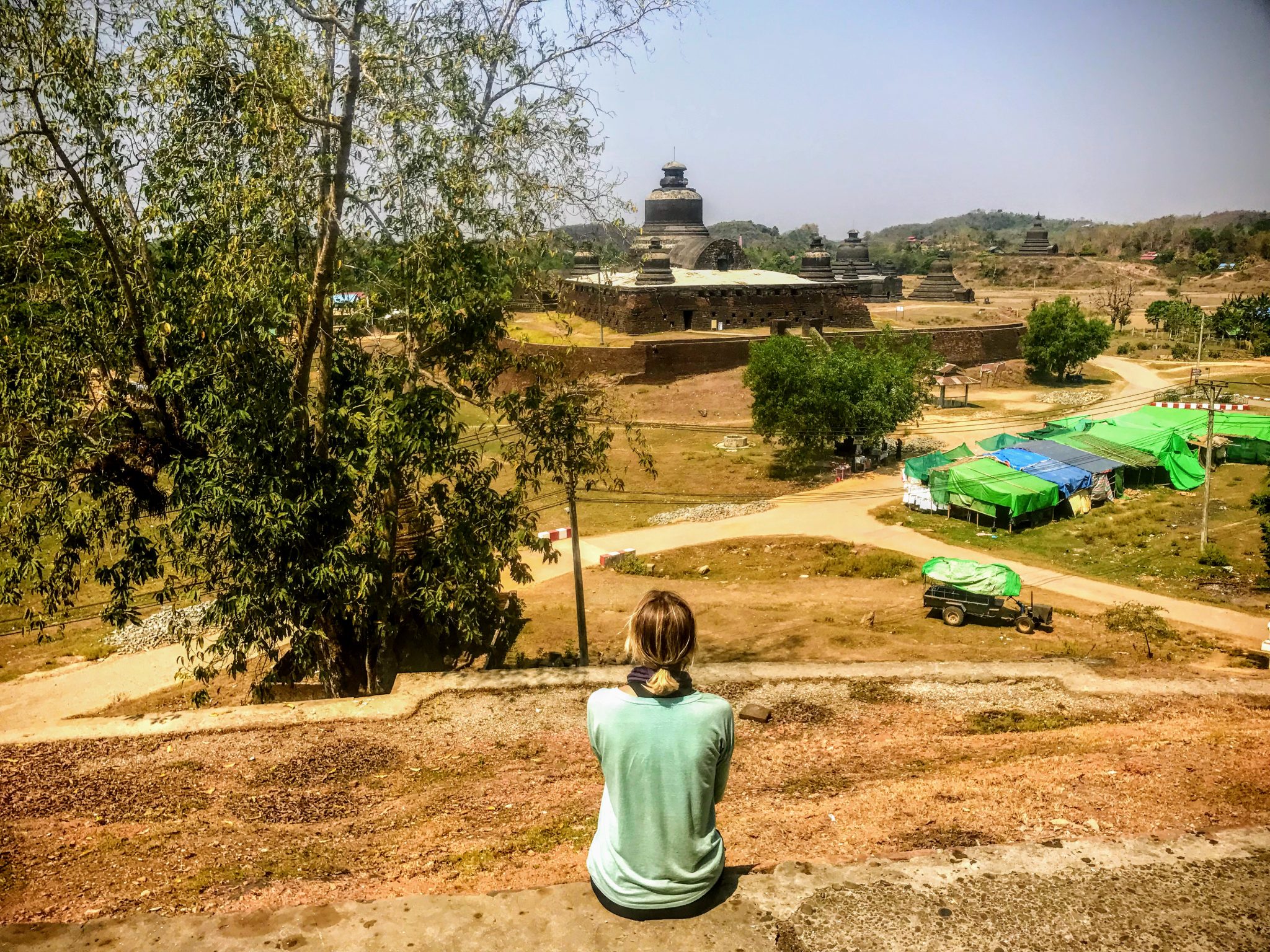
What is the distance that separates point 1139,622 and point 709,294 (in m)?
26.6

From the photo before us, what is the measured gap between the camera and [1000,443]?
24328 mm

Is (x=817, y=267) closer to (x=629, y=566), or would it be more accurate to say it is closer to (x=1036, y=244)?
(x=629, y=566)

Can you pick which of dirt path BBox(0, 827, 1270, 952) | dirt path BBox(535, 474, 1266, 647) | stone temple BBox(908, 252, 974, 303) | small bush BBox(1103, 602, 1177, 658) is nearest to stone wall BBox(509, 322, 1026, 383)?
dirt path BBox(535, 474, 1266, 647)

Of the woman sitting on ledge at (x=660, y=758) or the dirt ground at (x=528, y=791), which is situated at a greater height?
the woman sitting on ledge at (x=660, y=758)

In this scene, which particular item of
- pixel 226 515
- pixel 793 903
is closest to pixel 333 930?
pixel 793 903

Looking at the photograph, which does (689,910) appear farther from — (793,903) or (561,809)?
(561,809)

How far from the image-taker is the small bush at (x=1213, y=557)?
17266 mm

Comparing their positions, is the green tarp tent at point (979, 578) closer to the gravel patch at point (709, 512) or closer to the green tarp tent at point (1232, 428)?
the gravel patch at point (709, 512)

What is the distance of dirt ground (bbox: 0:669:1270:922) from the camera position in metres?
3.98

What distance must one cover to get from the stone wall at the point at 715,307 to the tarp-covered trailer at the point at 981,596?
2360 centimetres

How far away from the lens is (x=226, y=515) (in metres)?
7.39

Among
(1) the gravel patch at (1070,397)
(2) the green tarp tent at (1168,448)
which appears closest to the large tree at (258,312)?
(2) the green tarp tent at (1168,448)

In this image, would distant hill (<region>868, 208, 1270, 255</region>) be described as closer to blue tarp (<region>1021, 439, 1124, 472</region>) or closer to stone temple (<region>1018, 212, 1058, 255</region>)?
stone temple (<region>1018, 212, 1058, 255</region>)

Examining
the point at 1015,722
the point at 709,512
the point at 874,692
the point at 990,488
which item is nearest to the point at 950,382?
the point at 990,488
